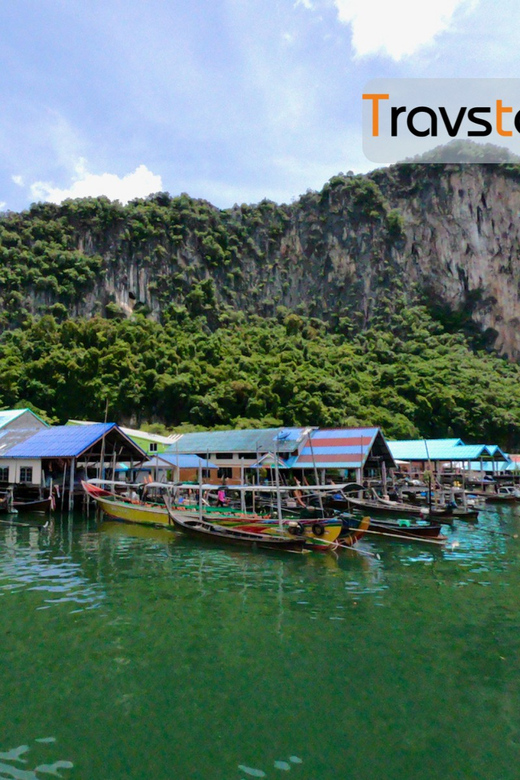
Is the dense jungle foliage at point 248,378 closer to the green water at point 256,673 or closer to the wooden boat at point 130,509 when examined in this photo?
the wooden boat at point 130,509

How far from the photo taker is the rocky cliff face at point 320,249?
107 meters

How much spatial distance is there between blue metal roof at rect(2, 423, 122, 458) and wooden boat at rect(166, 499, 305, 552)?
9985 mm

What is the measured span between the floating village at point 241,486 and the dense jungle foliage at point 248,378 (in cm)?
2078

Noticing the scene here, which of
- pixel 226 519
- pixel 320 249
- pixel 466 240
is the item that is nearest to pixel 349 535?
pixel 226 519

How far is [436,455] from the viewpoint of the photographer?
54.6m

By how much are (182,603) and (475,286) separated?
4579 inches

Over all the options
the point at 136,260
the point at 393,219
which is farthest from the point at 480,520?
the point at 393,219

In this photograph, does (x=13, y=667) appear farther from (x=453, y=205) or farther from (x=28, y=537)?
(x=453, y=205)

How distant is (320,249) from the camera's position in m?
126

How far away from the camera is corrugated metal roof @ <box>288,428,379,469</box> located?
133 ft

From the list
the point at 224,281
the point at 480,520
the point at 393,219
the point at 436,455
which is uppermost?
the point at 393,219

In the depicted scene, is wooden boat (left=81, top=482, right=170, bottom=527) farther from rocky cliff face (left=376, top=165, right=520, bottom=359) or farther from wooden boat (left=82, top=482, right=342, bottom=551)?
rocky cliff face (left=376, top=165, right=520, bottom=359)

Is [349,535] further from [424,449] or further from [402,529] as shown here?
[424,449]

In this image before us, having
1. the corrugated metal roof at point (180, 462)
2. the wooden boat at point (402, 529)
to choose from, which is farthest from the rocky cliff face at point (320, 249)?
the wooden boat at point (402, 529)
